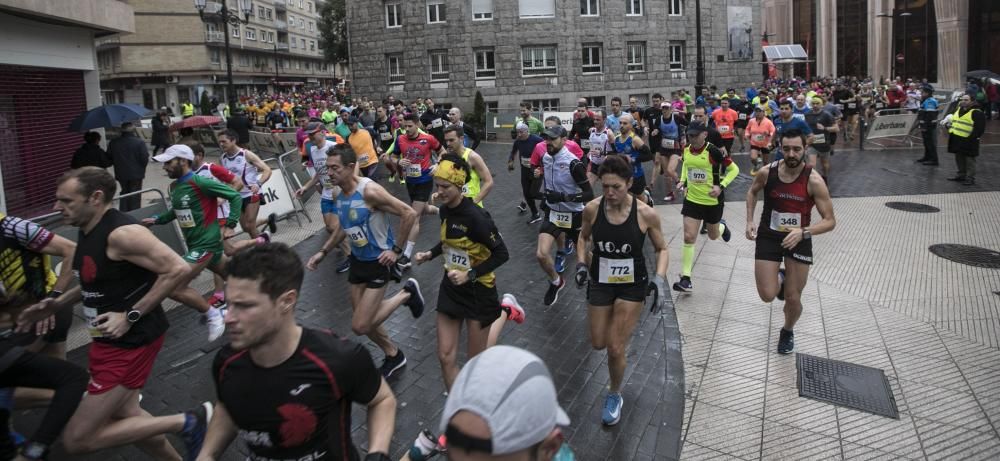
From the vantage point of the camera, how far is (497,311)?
4777 millimetres

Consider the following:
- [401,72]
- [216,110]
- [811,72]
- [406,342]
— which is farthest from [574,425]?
[811,72]

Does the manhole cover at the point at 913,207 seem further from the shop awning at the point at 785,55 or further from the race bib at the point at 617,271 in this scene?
the shop awning at the point at 785,55

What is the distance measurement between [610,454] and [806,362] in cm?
241

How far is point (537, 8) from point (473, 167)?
27.5m

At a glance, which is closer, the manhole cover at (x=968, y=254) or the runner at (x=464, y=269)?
the runner at (x=464, y=269)

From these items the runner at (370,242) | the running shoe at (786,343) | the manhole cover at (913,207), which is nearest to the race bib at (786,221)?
the running shoe at (786,343)

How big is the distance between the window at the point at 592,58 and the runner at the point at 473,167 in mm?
27436

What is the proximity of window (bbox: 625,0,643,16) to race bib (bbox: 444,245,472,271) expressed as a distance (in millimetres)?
32888

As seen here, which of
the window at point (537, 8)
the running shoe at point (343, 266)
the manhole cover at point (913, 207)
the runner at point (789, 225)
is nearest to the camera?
the runner at point (789, 225)

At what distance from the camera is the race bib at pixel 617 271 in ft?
15.6

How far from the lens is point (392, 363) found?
5516 millimetres

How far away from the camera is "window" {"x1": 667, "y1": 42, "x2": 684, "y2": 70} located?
36.1 meters

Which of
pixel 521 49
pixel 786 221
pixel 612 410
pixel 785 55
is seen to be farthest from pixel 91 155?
pixel 785 55

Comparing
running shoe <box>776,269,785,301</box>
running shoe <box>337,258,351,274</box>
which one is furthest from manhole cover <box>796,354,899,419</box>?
running shoe <box>337,258,351,274</box>
